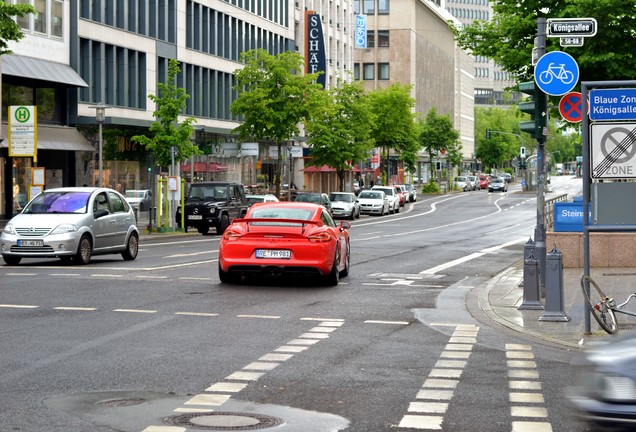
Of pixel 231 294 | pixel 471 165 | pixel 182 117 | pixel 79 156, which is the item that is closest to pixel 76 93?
pixel 79 156

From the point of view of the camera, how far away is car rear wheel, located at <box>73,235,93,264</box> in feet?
83.3

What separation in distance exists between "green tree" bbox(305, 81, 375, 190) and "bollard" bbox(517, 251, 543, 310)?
59.6 m

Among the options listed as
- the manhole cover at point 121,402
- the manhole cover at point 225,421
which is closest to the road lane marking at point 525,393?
the manhole cover at point 225,421

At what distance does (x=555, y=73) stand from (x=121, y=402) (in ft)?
34.1

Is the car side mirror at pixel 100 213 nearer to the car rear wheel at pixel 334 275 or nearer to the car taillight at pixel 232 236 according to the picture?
the car taillight at pixel 232 236

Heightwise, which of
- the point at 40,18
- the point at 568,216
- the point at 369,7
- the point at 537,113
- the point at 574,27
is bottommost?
the point at 568,216

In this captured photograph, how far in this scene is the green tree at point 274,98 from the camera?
63531 mm

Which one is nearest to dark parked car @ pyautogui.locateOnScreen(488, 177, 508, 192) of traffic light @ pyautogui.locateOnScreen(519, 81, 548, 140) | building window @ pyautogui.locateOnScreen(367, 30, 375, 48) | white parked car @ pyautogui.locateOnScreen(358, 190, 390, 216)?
building window @ pyautogui.locateOnScreen(367, 30, 375, 48)

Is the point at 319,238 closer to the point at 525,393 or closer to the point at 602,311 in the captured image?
the point at 602,311

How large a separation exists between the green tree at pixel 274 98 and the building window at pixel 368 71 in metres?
77.8

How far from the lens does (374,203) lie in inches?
2835

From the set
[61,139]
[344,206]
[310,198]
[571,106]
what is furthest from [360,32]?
[571,106]

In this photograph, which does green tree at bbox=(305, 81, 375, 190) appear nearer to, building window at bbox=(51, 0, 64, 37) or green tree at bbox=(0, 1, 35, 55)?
building window at bbox=(51, 0, 64, 37)

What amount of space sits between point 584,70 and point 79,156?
26202 mm
